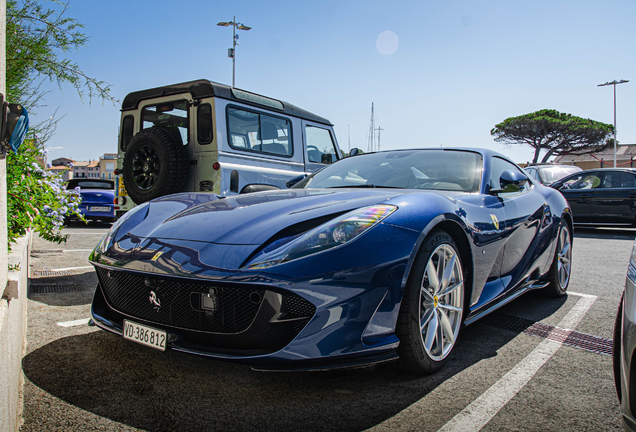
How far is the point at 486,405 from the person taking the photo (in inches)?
78.6

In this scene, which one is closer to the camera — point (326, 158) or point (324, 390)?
point (324, 390)

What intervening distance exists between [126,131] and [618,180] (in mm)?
10067

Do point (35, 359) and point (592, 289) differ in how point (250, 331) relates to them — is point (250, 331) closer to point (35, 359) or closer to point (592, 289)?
point (35, 359)

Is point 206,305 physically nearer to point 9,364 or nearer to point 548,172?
point 9,364

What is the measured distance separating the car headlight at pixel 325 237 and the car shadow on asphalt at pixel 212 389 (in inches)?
19.6

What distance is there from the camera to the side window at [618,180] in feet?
32.1

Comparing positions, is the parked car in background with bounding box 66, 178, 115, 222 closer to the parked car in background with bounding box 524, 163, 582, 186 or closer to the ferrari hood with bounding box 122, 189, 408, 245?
the ferrari hood with bounding box 122, 189, 408, 245

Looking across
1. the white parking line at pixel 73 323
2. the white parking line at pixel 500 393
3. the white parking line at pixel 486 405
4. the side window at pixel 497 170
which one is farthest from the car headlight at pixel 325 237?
the white parking line at pixel 73 323

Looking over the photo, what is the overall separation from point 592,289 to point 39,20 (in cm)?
695

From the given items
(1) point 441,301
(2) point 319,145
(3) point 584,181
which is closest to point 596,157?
(3) point 584,181

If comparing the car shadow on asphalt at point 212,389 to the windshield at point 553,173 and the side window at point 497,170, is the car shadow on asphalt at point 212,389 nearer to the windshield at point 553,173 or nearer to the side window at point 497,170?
the side window at point 497,170

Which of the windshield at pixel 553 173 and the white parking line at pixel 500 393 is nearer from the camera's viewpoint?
the white parking line at pixel 500 393

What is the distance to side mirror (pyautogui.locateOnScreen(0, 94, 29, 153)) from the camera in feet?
5.57

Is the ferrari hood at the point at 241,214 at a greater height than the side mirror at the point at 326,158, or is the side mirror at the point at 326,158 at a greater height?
Answer: the side mirror at the point at 326,158
